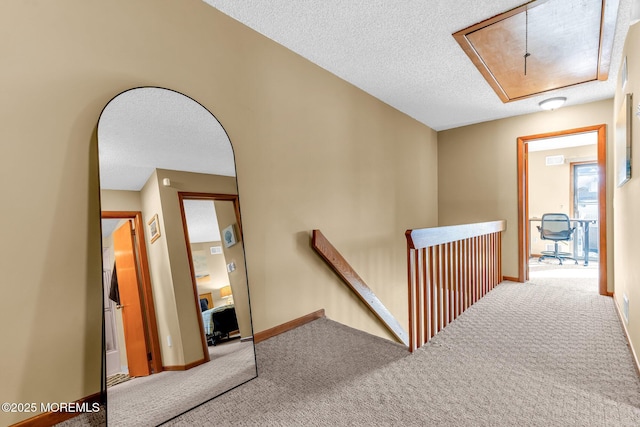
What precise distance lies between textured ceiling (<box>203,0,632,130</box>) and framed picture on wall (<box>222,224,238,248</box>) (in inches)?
54.9

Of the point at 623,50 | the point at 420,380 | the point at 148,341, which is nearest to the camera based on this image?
the point at 148,341

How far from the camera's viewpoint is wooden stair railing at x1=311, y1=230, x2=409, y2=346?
2.56 m

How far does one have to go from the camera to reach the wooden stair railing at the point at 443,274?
1977 millimetres

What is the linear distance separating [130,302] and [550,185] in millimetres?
7808

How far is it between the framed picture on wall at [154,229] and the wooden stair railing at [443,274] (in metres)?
1.42

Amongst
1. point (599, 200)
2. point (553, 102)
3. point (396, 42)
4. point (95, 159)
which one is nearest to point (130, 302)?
point (95, 159)

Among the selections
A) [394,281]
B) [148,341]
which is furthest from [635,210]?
[148,341]

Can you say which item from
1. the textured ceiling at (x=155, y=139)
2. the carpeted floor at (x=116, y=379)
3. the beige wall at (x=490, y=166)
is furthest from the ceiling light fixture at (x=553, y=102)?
the carpeted floor at (x=116, y=379)

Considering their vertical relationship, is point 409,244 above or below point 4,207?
below

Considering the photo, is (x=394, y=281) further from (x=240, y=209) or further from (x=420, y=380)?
(x=240, y=209)

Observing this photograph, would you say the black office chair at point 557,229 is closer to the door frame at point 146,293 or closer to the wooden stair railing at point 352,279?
the wooden stair railing at point 352,279

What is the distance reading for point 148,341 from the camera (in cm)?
151

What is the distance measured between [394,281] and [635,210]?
2.21 meters

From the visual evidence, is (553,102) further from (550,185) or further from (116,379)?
(116,379)
